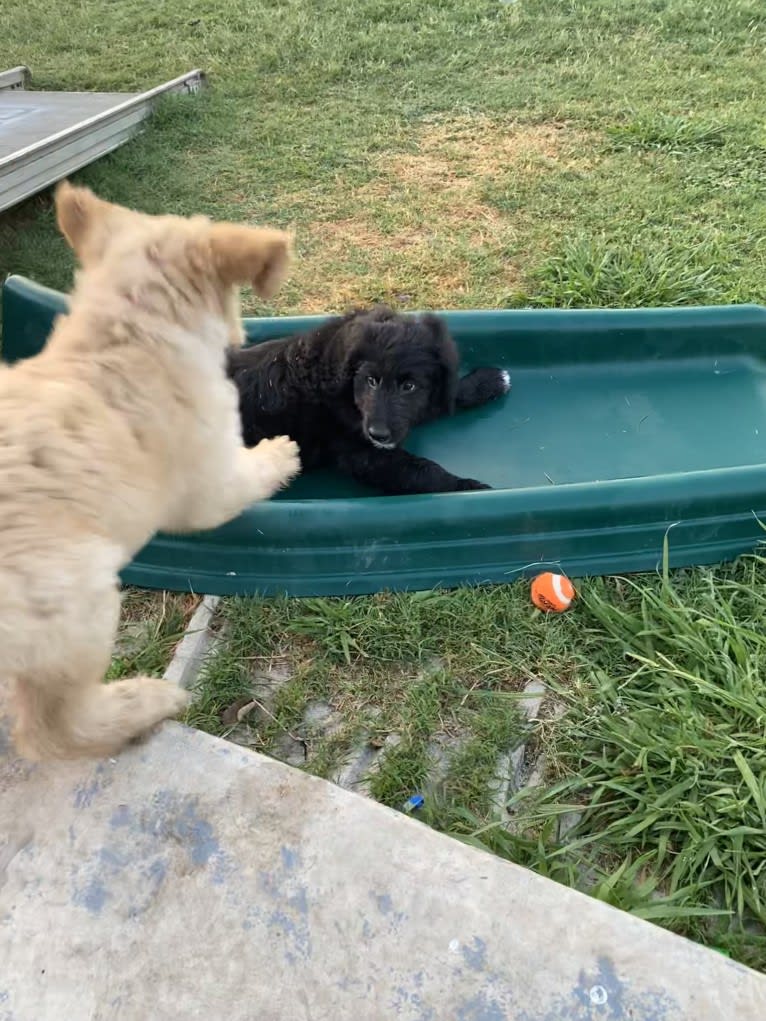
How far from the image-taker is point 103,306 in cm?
199

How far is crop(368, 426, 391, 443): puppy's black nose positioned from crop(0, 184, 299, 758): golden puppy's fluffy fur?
73 cm

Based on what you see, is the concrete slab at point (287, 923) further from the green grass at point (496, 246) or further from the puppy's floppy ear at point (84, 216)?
the puppy's floppy ear at point (84, 216)

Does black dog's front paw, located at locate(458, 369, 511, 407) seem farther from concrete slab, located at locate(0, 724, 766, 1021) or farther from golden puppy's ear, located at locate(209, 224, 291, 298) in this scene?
concrete slab, located at locate(0, 724, 766, 1021)

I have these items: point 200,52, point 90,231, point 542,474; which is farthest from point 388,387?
point 200,52

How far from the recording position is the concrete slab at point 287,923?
Result: 168 cm

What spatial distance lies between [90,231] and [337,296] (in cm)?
242

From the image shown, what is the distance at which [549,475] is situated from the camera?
3.36 meters

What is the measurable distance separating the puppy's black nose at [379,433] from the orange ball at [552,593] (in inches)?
31.5

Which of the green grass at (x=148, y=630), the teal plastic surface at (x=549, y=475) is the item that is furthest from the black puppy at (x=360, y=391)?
the green grass at (x=148, y=630)

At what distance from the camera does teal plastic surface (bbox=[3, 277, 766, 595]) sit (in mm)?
2705

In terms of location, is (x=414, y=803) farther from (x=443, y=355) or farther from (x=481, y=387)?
(x=481, y=387)

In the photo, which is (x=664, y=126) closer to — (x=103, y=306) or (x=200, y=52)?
(x=200, y=52)

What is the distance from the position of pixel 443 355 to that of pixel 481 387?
53 cm

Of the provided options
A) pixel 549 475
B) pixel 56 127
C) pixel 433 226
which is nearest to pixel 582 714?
pixel 549 475
